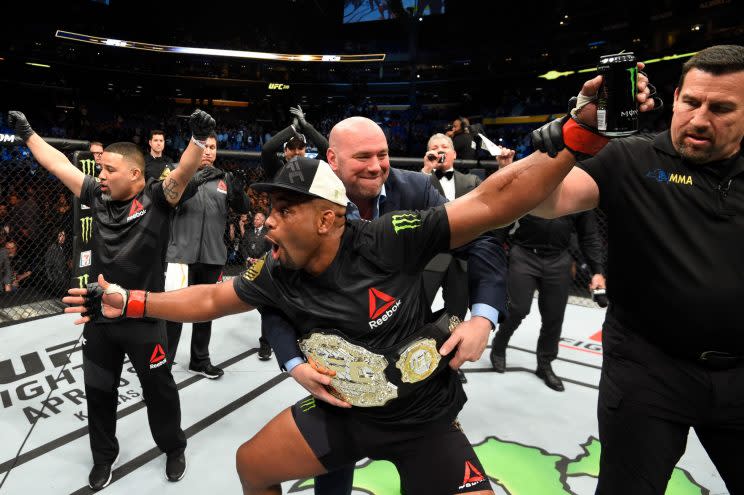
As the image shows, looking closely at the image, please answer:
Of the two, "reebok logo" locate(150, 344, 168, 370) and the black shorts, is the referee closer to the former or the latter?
the black shorts

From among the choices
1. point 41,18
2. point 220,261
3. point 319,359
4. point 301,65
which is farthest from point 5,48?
point 319,359

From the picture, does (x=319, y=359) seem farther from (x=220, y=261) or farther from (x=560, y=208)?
(x=220, y=261)

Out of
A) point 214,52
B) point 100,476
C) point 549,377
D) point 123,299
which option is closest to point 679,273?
point 123,299

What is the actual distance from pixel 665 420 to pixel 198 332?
2.86m

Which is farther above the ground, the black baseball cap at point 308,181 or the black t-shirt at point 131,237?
the black baseball cap at point 308,181

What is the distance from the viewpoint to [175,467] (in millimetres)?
2152

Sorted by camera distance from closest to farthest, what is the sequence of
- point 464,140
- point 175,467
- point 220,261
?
point 175,467 < point 220,261 < point 464,140

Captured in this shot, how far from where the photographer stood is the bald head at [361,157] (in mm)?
1570

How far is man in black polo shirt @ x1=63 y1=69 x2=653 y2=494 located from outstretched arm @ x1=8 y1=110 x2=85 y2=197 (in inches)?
59.0

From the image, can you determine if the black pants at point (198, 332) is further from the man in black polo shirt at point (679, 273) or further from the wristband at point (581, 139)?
the wristband at point (581, 139)

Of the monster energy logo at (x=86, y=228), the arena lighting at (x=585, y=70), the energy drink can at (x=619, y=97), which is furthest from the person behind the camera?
the arena lighting at (x=585, y=70)

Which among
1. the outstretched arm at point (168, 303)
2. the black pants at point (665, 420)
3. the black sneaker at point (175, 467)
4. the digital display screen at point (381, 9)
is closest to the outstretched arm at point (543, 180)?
the black pants at point (665, 420)

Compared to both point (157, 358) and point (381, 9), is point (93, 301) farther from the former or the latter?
point (381, 9)

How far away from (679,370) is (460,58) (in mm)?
20439
